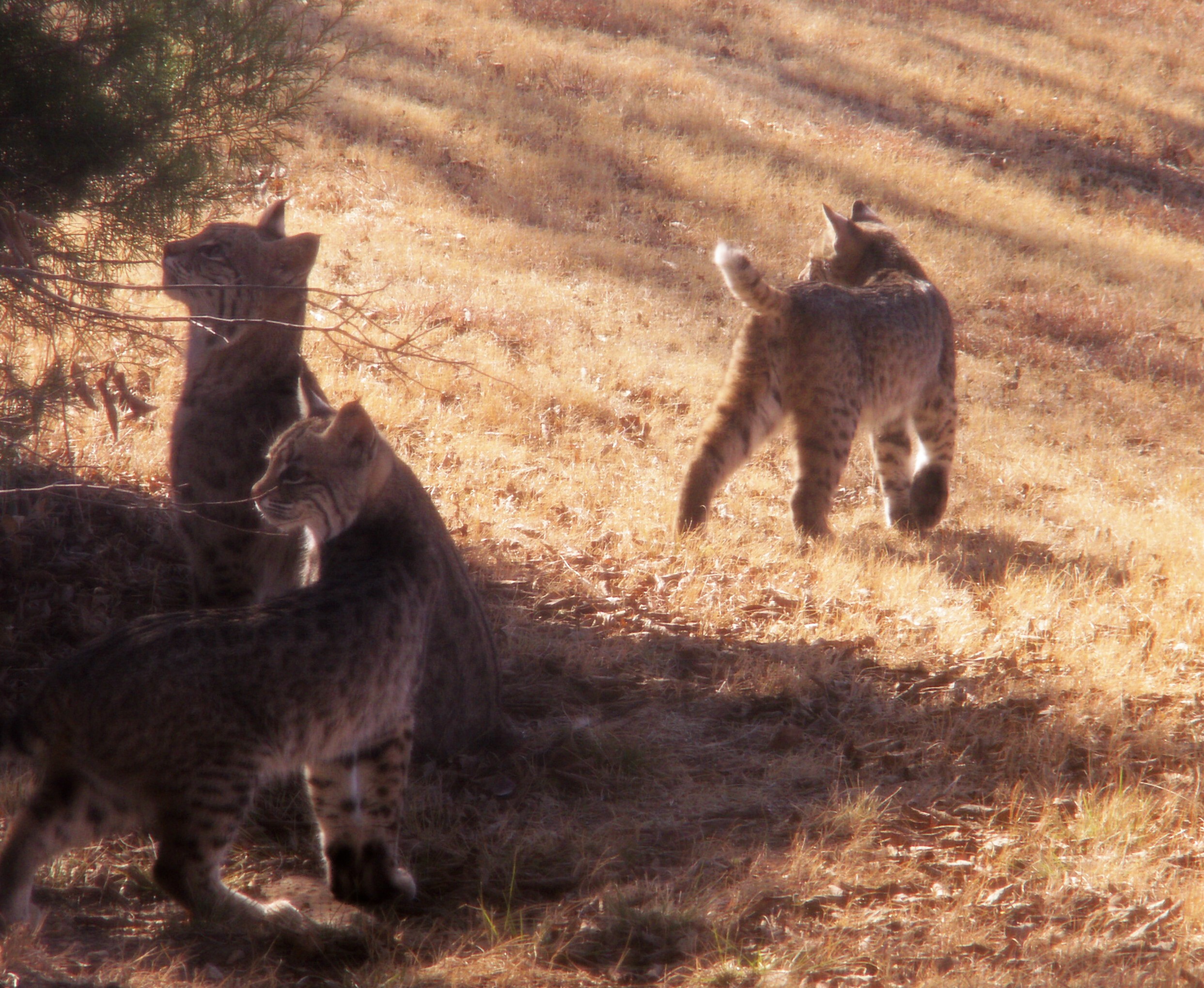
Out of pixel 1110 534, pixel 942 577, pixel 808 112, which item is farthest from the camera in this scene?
pixel 808 112

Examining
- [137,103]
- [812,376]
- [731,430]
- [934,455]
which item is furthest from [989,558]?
[137,103]

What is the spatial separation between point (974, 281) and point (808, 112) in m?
7.56

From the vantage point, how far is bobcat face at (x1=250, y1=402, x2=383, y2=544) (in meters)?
4.61

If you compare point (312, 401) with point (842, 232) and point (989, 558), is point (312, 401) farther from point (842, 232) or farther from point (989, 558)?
point (842, 232)

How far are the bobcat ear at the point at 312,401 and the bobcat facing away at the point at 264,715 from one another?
26 cm

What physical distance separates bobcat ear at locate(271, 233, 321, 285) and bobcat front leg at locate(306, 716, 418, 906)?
2.57 meters

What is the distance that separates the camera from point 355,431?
4.61 m

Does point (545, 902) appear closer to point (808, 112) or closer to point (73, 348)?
point (73, 348)

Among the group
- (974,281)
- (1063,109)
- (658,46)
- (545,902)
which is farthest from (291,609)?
(1063,109)

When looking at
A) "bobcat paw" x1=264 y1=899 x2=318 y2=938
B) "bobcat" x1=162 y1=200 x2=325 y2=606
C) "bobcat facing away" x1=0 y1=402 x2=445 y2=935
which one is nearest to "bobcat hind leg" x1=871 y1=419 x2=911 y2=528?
"bobcat" x1=162 y1=200 x2=325 y2=606

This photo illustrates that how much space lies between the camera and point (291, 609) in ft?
13.5

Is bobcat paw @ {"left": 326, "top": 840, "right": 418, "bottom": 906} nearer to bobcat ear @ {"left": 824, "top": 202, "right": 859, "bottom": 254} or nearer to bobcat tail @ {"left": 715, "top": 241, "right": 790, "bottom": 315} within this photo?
bobcat tail @ {"left": 715, "top": 241, "right": 790, "bottom": 315}

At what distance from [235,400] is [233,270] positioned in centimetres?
65

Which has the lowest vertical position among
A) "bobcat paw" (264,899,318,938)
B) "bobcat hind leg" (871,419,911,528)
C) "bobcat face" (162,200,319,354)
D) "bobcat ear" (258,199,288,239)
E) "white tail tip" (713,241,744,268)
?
"bobcat paw" (264,899,318,938)
